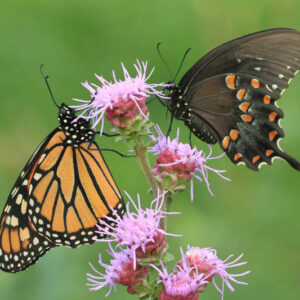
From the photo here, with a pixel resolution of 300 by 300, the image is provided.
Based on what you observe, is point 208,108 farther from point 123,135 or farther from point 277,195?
point 277,195

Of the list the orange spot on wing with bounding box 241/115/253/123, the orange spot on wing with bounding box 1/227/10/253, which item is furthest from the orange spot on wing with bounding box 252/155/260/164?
the orange spot on wing with bounding box 1/227/10/253

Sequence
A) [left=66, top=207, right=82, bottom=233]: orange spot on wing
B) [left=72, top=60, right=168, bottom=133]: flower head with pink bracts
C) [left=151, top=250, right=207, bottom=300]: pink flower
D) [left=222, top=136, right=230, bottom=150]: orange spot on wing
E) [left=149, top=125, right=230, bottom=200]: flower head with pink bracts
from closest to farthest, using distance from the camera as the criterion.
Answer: [left=151, top=250, right=207, bottom=300]: pink flower → [left=72, top=60, right=168, bottom=133]: flower head with pink bracts → [left=149, top=125, right=230, bottom=200]: flower head with pink bracts → [left=222, top=136, right=230, bottom=150]: orange spot on wing → [left=66, top=207, right=82, bottom=233]: orange spot on wing

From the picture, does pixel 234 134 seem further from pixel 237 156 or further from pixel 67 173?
pixel 67 173

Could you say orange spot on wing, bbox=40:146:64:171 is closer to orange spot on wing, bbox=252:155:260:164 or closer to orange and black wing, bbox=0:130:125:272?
orange and black wing, bbox=0:130:125:272

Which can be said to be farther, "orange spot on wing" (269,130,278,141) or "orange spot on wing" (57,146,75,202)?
"orange spot on wing" (57,146,75,202)

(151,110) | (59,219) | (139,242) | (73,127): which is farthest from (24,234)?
(151,110)

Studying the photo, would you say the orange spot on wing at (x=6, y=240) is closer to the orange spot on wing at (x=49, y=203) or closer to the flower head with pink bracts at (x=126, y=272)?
the orange spot on wing at (x=49, y=203)
